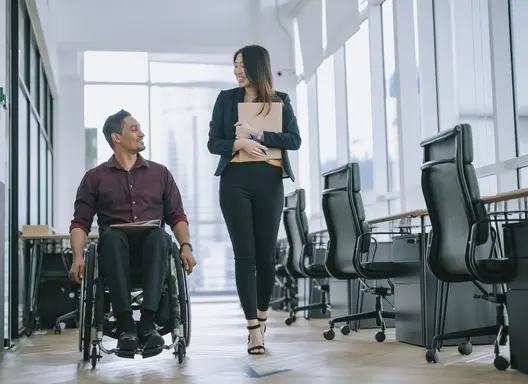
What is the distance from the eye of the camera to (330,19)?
28.1ft

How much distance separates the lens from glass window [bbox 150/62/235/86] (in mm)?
10688

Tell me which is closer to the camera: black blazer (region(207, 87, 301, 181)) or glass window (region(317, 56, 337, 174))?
black blazer (region(207, 87, 301, 181))

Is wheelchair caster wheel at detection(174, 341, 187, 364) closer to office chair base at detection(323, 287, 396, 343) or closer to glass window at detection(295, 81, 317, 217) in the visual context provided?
office chair base at detection(323, 287, 396, 343)

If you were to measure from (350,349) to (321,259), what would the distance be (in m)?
2.71

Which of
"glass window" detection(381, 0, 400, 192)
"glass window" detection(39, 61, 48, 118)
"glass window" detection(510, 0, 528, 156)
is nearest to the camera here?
"glass window" detection(510, 0, 528, 156)

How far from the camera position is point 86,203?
327cm

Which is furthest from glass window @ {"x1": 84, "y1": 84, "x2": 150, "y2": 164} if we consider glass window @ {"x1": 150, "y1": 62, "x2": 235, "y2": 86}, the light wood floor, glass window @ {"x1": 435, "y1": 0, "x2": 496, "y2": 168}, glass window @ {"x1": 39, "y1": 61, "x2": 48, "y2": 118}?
the light wood floor

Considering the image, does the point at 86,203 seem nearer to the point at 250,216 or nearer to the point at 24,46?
the point at 250,216

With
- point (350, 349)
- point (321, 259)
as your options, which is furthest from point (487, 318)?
point (321, 259)

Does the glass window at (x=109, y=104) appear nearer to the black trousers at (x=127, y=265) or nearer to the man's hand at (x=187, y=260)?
the man's hand at (x=187, y=260)

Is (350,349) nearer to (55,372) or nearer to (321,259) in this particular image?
(55,372)

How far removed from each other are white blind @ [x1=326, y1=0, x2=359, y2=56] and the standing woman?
4500 mm

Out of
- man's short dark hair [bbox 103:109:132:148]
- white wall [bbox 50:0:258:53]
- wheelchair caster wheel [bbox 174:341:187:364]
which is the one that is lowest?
wheelchair caster wheel [bbox 174:341:187:364]

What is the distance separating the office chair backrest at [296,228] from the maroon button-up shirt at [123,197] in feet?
7.93
